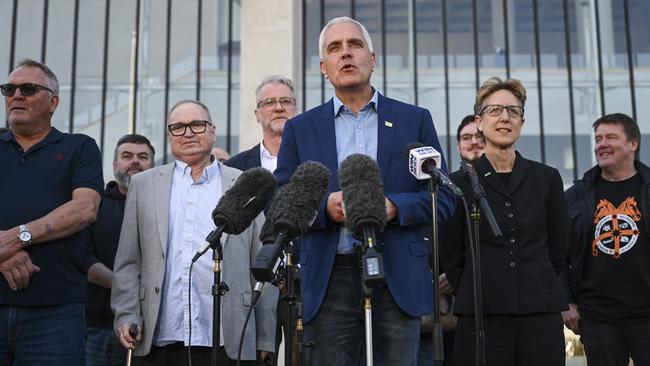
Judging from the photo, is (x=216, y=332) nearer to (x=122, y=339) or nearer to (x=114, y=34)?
(x=122, y=339)

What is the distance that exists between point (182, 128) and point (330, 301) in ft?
5.58

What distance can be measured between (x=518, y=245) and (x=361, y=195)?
5.28 ft

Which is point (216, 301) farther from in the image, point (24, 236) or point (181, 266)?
point (24, 236)

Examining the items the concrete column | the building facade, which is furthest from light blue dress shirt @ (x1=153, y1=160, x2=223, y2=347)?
the building facade

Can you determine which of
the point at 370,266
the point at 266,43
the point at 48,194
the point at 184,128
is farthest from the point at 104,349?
the point at 266,43

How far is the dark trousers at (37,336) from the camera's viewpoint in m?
3.74

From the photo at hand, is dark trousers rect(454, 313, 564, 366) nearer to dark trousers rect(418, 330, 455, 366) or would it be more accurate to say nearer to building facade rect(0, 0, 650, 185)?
dark trousers rect(418, 330, 455, 366)

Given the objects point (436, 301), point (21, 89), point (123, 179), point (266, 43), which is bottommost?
point (436, 301)

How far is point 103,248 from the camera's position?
5332 mm

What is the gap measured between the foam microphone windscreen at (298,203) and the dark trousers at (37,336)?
→ 1626 mm

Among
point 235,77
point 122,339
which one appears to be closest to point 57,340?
point 122,339

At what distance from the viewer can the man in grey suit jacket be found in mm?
3836

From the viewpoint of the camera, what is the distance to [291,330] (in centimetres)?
269

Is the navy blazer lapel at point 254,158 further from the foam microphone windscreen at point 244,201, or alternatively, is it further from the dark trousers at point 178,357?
the foam microphone windscreen at point 244,201
